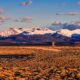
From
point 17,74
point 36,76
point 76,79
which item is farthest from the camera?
point 17,74

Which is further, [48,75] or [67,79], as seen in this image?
[48,75]

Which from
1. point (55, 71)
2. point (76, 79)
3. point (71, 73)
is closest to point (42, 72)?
point (55, 71)

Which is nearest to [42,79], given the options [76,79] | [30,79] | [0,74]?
[30,79]

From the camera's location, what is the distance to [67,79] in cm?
1847

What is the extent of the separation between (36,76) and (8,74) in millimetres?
1992

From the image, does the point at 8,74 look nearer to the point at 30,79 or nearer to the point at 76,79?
the point at 30,79

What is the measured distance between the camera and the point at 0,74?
20.6 m

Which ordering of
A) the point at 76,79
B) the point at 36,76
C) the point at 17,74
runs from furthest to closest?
the point at 17,74, the point at 36,76, the point at 76,79

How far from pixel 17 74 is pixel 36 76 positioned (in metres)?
1.80

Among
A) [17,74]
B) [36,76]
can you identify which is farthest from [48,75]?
[17,74]

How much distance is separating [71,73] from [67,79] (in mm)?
1908

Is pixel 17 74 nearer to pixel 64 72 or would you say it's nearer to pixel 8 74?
pixel 8 74

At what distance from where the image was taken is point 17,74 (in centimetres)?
2102

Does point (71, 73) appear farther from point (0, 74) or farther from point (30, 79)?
point (0, 74)
